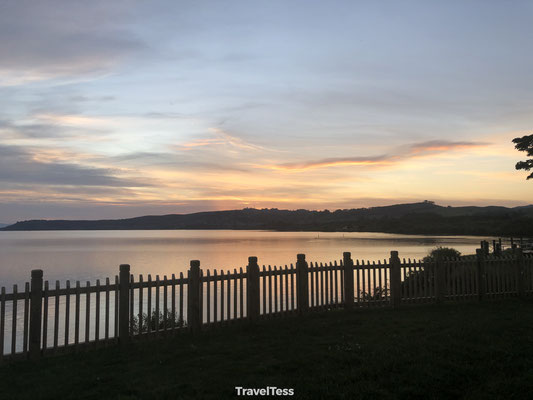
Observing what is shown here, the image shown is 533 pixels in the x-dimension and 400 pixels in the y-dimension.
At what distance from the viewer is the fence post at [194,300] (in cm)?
1048

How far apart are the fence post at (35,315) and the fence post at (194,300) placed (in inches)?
128

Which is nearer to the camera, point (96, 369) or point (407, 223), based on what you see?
point (96, 369)

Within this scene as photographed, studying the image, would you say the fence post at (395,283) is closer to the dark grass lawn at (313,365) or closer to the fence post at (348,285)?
the fence post at (348,285)

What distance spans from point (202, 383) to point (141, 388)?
907 mm

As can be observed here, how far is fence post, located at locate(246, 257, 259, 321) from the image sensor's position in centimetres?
1149

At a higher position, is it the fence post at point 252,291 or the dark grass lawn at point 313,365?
the fence post at point 252,291

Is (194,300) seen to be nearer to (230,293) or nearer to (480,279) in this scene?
(230,293)

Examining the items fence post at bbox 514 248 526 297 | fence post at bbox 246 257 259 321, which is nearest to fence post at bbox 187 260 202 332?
fence post at bbox 246 257 259 321

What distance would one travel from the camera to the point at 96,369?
7.67 m

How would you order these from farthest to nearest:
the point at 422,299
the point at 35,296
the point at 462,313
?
the point at 422,299 → the point at 462,313 → the point at 35,296

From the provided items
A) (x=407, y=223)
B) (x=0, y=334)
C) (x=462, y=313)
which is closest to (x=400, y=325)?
(x=462, y=313)

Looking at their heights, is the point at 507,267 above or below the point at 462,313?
above

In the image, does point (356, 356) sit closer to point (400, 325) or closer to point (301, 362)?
point (301, 362)

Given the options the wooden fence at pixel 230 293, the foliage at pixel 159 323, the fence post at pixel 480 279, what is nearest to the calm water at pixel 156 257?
the foliage at pixel 159 323
